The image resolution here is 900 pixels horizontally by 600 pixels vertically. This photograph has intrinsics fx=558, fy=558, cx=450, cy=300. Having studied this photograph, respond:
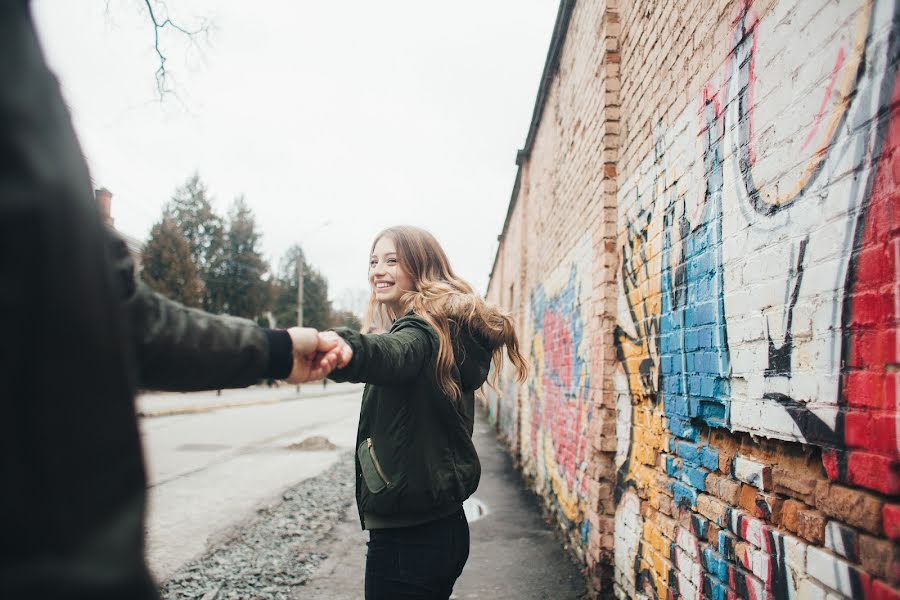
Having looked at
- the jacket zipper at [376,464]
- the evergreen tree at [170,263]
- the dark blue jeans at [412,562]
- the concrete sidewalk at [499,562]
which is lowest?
the concrete sidewalk at [499,562]

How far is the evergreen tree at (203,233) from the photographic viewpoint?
37469mm

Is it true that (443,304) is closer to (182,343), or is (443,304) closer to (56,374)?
(182,343)

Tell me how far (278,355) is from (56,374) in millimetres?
868

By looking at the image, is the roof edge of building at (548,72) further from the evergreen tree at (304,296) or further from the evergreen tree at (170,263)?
the evergreen tree at (304,296)

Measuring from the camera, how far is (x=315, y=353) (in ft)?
5.05

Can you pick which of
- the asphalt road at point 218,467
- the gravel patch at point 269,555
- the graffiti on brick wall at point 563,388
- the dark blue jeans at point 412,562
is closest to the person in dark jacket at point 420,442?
the dark blue jeans at point 412,562

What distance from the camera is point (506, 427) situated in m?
10.9

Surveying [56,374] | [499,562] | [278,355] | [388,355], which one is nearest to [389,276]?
[388,355]

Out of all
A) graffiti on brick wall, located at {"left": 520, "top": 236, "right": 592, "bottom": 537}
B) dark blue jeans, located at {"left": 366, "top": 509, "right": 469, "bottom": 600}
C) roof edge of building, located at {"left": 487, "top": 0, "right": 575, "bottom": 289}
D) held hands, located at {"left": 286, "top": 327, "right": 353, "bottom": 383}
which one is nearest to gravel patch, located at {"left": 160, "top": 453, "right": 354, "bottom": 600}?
graffiti on brick wall, located at {"left": 520, "top": 236, "right": 592, "bottom": 537}

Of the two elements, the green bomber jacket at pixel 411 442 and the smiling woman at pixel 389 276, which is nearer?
the green bomber jacket at pixel 411 442

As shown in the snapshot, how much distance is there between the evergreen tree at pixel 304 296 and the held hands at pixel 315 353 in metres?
42.7

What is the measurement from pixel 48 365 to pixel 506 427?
10784 mm

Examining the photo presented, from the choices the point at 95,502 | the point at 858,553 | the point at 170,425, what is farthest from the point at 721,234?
the point at 170,425

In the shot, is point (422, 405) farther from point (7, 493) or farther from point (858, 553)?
point (7, 493)
